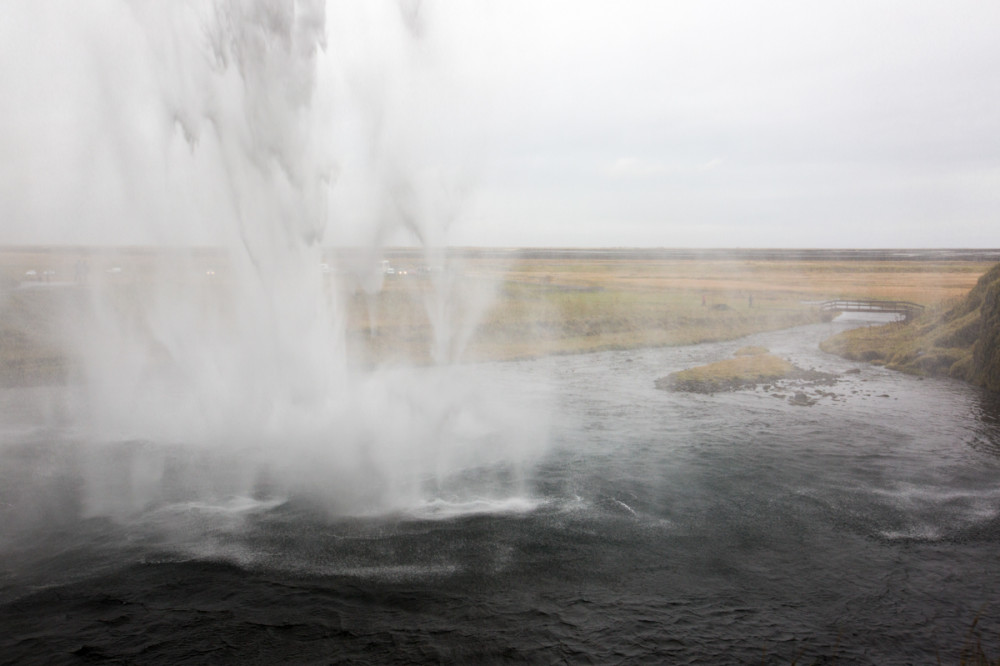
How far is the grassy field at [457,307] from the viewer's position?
36.4 m

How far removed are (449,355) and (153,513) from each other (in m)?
24.5

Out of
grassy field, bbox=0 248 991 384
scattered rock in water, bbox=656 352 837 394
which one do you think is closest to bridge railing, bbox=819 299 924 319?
grassy field, bbox=0 248 991 384

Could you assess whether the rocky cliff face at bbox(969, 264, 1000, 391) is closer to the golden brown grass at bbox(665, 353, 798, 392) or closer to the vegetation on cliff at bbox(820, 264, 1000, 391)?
the vegetation on cliff at bbox(820, 264, 1000, 391)

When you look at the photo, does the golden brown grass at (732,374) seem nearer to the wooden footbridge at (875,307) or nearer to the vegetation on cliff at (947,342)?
the vegetation on cliff at (947,342)

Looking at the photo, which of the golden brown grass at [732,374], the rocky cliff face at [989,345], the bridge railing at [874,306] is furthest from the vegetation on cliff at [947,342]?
the golden brown grass at [732,374]

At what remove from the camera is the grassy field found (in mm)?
36438

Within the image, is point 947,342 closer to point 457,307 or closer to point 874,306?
point 874,306

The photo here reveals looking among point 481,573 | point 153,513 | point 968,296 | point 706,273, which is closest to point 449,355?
point 153,513

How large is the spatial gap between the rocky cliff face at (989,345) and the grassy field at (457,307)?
12.0m

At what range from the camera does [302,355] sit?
22.4m

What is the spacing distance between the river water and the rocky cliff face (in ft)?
44.2

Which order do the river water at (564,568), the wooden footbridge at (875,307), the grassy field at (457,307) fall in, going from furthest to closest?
1. the wooden footbridge at (875,307)
2. the grassy field at (457,307)
3. the river water at (564,568)

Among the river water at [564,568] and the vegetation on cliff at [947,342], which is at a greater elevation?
the vegetation on cliff at [947,342]

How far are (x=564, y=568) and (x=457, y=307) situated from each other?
45110 mm
